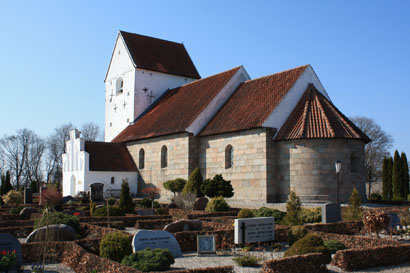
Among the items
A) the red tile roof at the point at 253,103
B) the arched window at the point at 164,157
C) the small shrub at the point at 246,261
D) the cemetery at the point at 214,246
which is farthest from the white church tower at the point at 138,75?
the small shrub at the point at 246,261

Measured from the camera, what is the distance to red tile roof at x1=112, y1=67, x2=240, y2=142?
27.4 metres

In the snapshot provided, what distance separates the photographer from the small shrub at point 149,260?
8117 mm

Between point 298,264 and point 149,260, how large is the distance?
2.75 metres

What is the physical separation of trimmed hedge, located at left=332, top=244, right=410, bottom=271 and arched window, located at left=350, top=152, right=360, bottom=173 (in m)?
13.2

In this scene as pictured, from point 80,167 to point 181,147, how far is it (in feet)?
28.2

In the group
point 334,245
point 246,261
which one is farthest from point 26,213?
point 334,245

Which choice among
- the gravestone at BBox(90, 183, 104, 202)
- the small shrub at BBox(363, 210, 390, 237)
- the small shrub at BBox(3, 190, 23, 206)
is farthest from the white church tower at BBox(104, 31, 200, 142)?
the small shrub at BBox(363, 210, 390, 237)

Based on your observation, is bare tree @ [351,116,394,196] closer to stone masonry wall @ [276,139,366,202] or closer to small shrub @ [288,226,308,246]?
stone masonry wall @ [276,139,366,202]

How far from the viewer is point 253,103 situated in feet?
81.5

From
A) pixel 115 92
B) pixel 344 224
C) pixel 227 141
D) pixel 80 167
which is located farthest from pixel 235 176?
pixel 115 92

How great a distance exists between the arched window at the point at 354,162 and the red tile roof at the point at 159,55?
59.8 feet

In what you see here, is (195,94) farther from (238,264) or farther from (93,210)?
(238,264)

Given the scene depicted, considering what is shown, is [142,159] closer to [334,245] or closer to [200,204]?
[200,204]

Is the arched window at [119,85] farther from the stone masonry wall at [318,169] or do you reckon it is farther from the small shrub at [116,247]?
the small shrub at [116,247]
